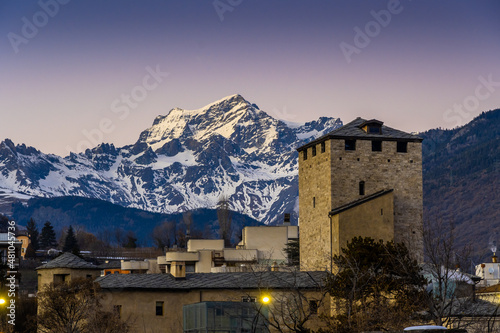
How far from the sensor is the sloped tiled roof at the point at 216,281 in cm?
8044

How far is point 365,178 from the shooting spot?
84.2 meters

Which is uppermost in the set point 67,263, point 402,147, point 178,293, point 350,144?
point 350,144

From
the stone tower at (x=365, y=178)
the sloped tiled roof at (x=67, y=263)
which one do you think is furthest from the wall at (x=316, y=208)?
the sloped tiled roof at (x=67, y=263)

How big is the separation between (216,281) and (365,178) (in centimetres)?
1396

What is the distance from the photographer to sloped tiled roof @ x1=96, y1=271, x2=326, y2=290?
3167 inches

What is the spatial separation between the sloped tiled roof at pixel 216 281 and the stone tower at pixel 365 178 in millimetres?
2959

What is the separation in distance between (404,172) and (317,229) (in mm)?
8134

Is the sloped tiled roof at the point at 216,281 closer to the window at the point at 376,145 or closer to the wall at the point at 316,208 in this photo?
the wall at the point at 316,208

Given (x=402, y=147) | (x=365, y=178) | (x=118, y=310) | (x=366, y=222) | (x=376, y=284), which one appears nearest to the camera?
(x=376, y=284)

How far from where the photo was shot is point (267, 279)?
8138 centimetres

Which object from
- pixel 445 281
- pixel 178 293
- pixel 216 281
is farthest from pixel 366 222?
pixel 445 281

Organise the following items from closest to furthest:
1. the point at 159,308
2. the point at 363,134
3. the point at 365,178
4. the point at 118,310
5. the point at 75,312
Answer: the point at 75,312
the point at 118,310
the point at 159,308
the point at 365,178
the point at 363,134

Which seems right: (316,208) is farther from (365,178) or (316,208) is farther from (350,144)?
(350,144)

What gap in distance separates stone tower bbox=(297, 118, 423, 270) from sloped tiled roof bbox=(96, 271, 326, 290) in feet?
9.71
